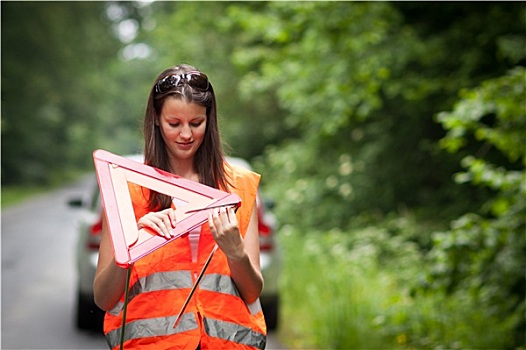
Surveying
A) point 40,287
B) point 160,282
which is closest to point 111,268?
point 160,282

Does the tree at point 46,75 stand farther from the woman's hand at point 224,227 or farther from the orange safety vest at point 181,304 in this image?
the woman's hand at point 224,227

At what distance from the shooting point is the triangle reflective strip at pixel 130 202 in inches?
78.5

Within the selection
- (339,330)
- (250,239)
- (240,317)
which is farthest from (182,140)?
(339,330)

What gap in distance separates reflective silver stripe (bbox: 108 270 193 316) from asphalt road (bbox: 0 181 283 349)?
4.69 m

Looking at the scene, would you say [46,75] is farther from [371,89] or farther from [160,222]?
[160,222]

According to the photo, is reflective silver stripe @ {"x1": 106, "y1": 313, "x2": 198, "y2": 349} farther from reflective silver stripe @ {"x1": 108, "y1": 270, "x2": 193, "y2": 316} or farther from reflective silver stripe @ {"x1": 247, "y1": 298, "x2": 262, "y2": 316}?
reflective silver stripe @ {"x1": 247, "y1": 298, "x2": 262, "y2": 316}

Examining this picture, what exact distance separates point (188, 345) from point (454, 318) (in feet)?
14.5

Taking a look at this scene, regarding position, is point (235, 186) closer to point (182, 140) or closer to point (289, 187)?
point (182, 140)

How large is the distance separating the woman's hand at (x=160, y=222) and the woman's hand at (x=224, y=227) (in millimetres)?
102

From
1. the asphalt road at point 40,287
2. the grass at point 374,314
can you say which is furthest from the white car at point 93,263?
the grass at point 374,314

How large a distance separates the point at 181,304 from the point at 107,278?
8.6 inches

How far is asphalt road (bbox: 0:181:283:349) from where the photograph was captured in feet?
23.2

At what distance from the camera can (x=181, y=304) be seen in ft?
7.19

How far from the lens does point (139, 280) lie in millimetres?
2191
